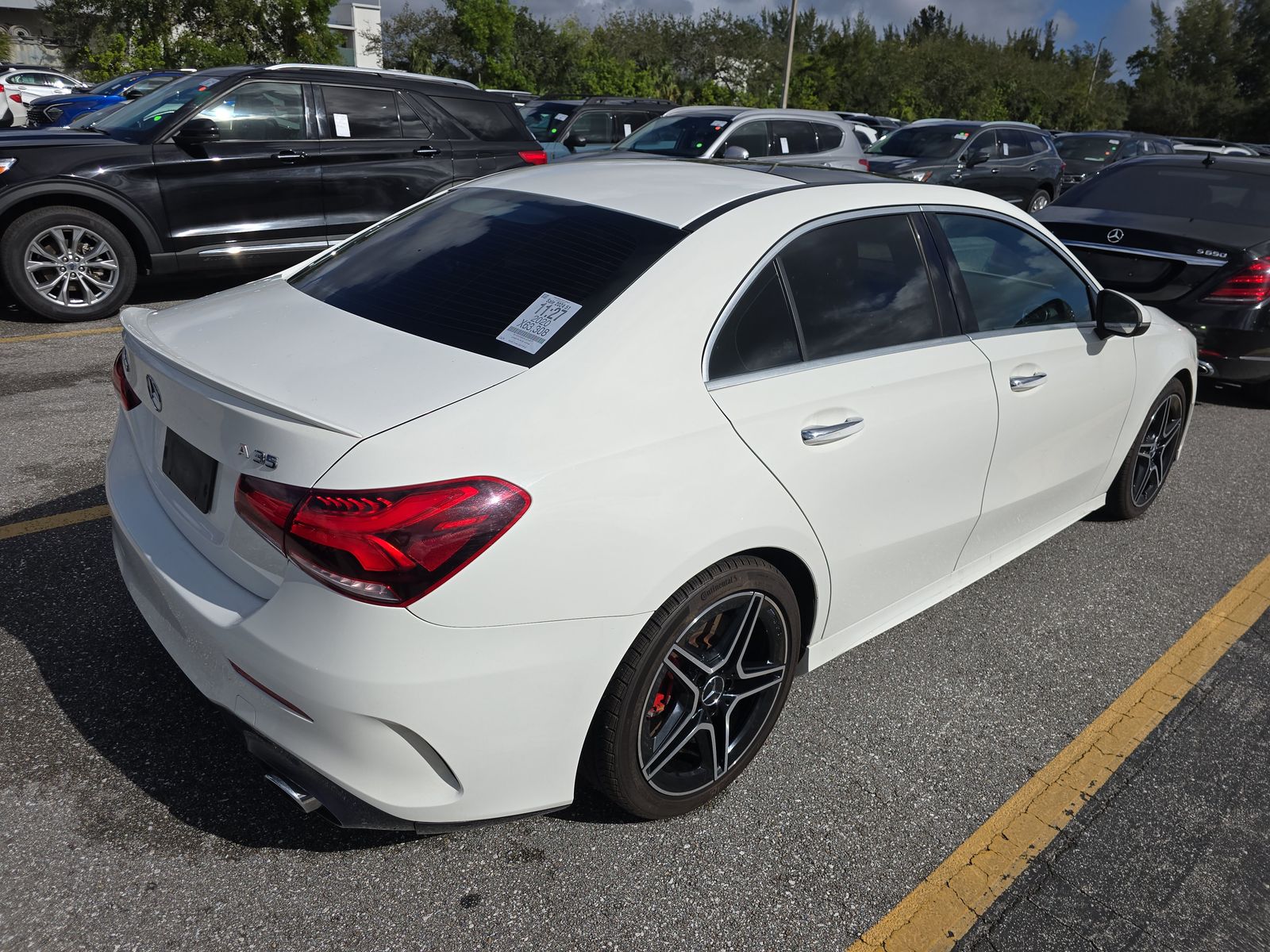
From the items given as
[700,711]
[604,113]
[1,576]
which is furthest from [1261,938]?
[604,113]

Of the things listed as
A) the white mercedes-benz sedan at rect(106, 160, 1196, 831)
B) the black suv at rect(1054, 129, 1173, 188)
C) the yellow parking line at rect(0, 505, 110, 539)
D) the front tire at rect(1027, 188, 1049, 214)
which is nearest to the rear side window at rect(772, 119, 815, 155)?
the front tire at rect(1027, 188, 1049, 214)

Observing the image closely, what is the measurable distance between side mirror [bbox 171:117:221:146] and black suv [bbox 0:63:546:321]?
0.01m

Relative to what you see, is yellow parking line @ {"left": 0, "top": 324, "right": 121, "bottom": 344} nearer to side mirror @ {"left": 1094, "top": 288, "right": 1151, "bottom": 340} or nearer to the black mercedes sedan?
side mirror @ {"left": 1094, "top": 288, "right": 1151, "bottom": 340}

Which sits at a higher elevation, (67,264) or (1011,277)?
(1011,277)

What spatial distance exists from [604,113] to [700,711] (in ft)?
45.9

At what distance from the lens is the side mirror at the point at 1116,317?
12.4ft

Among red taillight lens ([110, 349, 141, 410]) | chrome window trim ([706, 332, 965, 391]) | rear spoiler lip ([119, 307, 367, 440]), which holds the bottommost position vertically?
red taillight lens ([110, 349, 141, 410])

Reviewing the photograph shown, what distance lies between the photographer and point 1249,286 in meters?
6.02

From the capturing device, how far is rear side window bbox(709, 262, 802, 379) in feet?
8.23

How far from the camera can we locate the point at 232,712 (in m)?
2.23

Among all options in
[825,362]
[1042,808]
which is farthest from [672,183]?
[1042,808]

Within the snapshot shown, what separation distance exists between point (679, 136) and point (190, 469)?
1011 centimetres

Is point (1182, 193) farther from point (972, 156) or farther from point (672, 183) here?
point (972, 156)

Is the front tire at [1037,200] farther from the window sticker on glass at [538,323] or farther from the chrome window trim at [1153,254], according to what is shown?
the window sticker on glass at [538,323]
